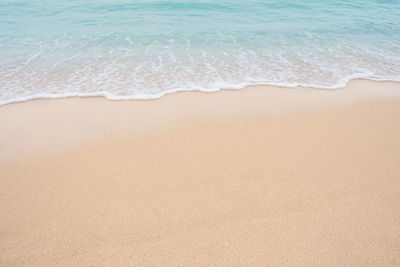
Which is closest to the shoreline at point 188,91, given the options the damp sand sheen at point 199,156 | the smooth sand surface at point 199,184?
the damp sand sheen at point 199,156

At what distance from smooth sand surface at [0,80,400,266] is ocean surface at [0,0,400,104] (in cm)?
91

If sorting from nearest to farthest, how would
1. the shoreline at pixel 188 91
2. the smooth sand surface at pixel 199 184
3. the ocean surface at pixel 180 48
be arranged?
1. the smooth sand surface at pixel 199 184
2. the shoreline at pixel 188 91
3. the ocean surface at pixel 180 48

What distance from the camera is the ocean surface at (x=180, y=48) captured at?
4.34 metres

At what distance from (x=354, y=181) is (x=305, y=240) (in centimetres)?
96

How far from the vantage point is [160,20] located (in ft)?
29.3

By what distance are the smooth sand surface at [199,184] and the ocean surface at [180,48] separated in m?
0.91

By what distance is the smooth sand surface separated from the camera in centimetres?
165

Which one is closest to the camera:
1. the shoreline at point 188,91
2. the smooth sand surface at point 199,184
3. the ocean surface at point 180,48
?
the smooth sand surface at point 199,184

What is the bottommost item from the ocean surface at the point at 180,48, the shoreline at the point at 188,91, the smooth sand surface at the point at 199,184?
the smooth sand surface at the point at 199,184

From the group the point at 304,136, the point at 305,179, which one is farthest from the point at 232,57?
the point at 305,179

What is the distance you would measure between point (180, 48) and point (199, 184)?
496 cm

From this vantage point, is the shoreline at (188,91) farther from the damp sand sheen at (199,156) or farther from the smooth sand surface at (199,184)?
the smooth sand surface at (199,184)

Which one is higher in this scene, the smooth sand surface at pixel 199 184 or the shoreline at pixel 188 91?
the shoreline at pixel 188 91

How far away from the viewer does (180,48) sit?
20.3ft
